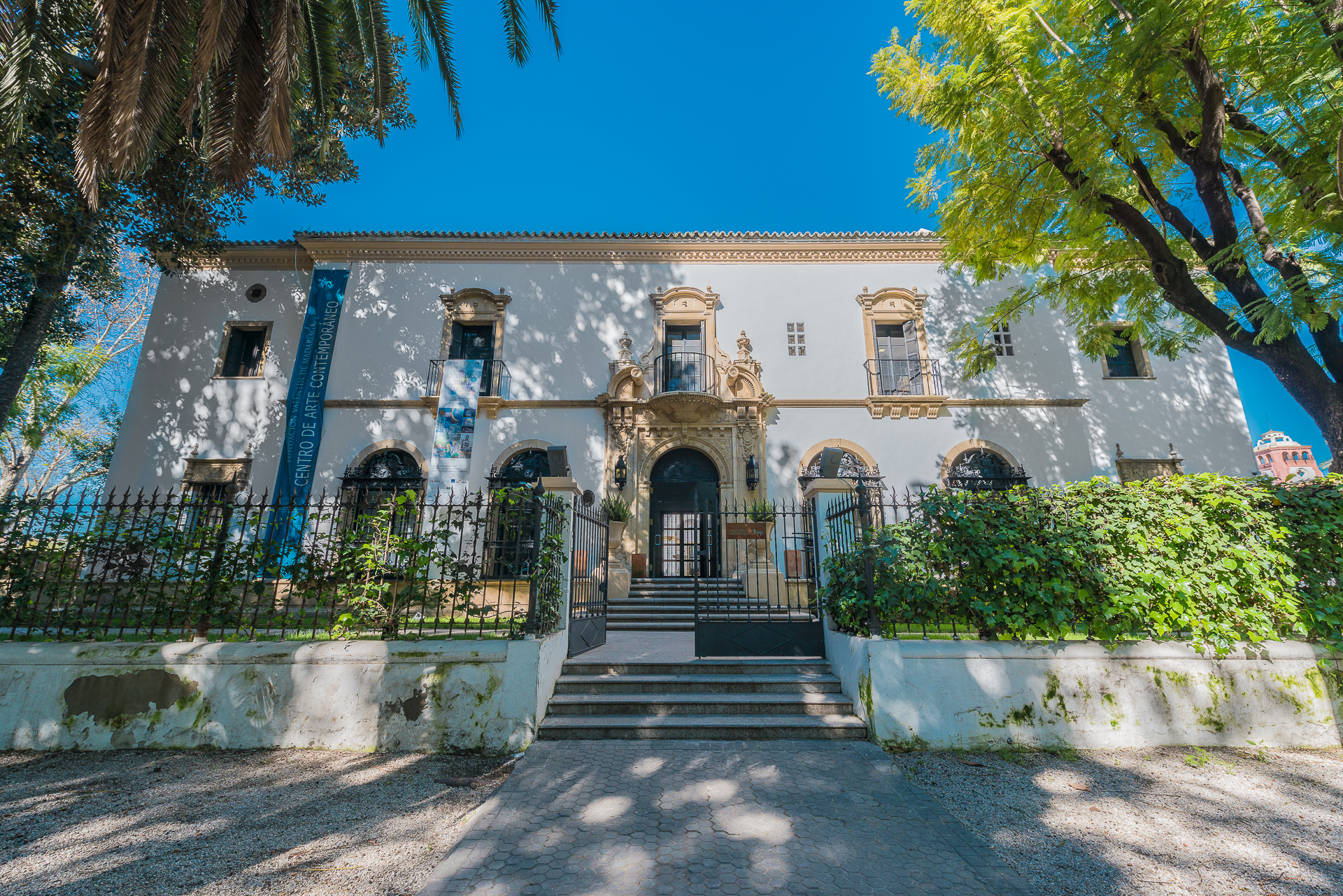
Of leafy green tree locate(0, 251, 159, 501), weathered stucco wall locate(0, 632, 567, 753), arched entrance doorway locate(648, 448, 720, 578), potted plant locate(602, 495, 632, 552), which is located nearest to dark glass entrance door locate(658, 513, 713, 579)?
arched entrance doorway locate(648, 448, 720, 578)

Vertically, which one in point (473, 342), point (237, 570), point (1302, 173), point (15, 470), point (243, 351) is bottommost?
point (237, 570)

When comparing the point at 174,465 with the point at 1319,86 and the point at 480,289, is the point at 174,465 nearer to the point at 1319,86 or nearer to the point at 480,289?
the point at 480,289

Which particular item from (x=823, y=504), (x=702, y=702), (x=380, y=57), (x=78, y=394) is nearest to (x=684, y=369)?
(x=823, y=504)

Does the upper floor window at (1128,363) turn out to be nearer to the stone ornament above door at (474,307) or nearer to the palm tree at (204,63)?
the palm tree at (204,63)

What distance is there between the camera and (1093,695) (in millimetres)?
4508

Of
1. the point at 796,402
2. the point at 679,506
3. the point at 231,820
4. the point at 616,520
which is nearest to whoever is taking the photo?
the point at 231,820

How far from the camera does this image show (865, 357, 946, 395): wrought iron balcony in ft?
43.6

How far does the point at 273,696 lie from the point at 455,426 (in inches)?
346

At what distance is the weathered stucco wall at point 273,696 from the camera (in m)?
4.48

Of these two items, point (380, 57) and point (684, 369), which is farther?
point (684, 369)

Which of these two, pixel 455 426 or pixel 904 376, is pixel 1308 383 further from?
pixel 455 426

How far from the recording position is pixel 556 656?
523cm

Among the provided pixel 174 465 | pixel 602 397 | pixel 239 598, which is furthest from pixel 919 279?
pixel 174 465

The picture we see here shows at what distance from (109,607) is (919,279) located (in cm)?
1592
